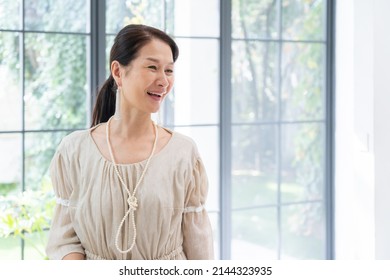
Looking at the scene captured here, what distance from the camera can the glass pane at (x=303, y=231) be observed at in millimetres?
3510

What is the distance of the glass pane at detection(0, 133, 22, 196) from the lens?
2756 millimetres

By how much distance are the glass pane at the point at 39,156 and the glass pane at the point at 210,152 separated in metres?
0.70

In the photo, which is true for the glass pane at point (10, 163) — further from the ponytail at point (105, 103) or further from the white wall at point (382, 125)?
the white wall at point (382, 125)

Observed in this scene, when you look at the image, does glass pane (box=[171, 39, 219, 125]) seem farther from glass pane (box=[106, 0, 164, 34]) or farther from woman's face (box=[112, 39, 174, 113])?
woman's face (box=[112, 39, 174, 113])

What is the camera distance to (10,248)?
2824 mm

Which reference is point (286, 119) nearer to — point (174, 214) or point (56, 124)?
point (56, 124)

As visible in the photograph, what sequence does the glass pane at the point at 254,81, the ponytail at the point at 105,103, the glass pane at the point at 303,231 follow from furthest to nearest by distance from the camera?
the glass pane at the point at 303,231
the glass pane at the point at 254,81
the ponytail at the point at 105,103

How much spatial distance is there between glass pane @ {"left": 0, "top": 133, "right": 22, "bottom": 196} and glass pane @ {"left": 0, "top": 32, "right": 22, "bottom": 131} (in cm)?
5

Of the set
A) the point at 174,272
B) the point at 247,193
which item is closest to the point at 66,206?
the point at 174,272

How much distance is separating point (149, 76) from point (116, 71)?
104 mm

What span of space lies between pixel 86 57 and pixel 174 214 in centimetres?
152

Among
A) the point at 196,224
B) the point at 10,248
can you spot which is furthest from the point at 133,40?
the point at 10,248

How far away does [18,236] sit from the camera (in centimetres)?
284

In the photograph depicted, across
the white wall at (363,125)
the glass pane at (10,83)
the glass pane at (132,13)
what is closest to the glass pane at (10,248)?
the glass pane at (10,83)
